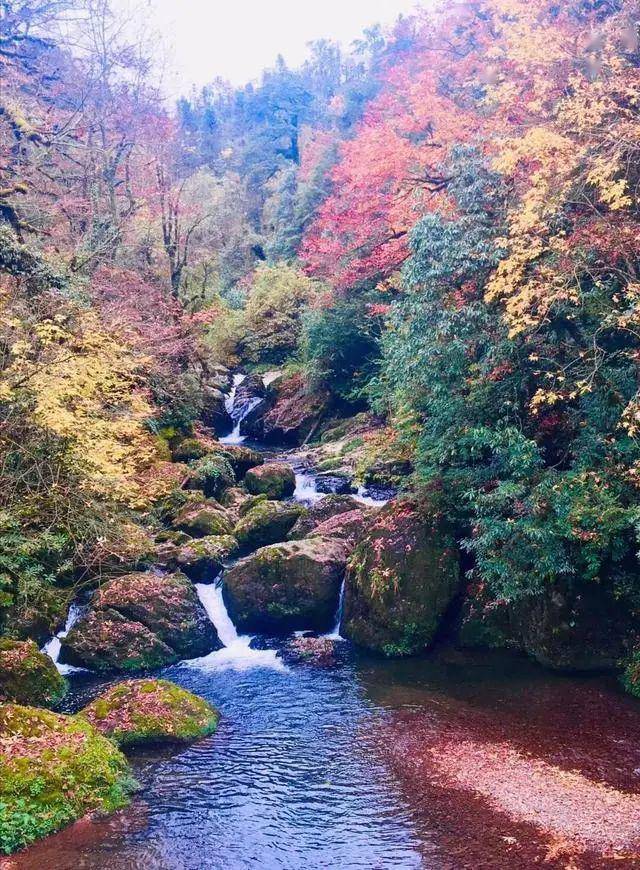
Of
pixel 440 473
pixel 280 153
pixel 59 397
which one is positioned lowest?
pixel 440 473

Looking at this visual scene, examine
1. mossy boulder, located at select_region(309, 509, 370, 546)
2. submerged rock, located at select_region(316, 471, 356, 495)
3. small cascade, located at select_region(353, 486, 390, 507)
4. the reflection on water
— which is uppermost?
submerged rock, located at select_region(316, 471, 356, 495)

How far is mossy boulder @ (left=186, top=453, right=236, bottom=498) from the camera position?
19.6 metres

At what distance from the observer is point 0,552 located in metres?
12.1

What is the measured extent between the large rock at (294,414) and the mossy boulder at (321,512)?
930 centimetres

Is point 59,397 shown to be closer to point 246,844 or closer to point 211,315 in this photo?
point 246,844

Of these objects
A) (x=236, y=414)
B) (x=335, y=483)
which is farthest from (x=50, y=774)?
(x=236, y=414)

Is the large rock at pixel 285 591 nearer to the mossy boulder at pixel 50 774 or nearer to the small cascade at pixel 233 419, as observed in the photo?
the mossy boulder at pixel 50 774

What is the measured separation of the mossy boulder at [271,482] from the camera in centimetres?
1986

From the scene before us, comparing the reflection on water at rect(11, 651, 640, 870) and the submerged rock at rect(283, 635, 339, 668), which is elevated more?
the submerged rock at rect(283, 635, 339, 668)

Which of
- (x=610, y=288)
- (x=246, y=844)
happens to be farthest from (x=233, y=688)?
(x=610, y=288)

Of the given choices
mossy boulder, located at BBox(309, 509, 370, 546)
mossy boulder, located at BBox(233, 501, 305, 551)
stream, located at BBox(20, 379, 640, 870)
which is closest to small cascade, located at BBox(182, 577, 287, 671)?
stream, located at BBox(20, 379, 640, 870)

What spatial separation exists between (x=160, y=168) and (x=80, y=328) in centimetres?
1535

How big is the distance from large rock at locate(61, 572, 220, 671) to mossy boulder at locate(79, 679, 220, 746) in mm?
1961

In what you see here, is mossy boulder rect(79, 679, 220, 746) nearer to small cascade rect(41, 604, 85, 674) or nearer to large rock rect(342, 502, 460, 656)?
small cascade rect(41, 604, 85, 674)
